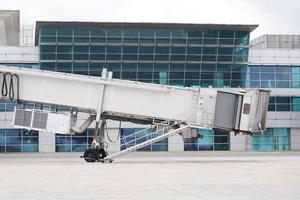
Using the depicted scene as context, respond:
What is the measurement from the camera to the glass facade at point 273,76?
75625 millimetres

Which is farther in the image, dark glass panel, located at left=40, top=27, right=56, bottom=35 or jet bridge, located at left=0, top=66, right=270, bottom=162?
dark glass panel, located at left=40, top=27, right=56, bottom=35

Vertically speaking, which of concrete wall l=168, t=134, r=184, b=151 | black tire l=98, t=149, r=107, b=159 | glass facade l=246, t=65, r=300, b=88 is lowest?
concrete wall l=168, t=134, r=184, b=151

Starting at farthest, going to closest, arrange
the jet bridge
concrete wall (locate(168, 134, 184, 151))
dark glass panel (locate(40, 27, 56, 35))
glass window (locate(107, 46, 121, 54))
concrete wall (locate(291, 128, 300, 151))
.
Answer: concrete wall (locate(291, 128, 300, 151)) → concrete wall (locate(168, 134, 184, 151)) → glass window (locate(107, 46, 121, 54)) → dark glass panel (locate(40, 27, 56, 35)) → the jet bridge

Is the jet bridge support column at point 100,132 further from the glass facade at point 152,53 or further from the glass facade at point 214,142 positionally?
the glass facade at point 214,142

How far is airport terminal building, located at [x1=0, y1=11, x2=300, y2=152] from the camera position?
7000 centimetres

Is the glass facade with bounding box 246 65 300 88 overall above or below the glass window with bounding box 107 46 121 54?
below

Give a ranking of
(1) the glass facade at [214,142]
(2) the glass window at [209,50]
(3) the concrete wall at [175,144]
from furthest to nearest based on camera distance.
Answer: (1) the glass facade at [214,142]
(3) the concrete wall at [175,144]
(2) the glass window at [209,50]

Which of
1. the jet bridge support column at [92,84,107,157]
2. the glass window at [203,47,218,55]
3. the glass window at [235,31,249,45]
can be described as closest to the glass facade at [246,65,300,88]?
the glass window at [235,31,249,45]

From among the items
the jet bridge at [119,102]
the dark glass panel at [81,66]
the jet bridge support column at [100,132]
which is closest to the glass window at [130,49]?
the dark glass panel at [81,66]

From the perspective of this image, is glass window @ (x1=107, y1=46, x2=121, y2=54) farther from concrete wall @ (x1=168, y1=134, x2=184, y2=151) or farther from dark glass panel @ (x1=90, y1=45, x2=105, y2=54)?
concrete wall @ (x1=168, y1=134, x2=184, y2=151)

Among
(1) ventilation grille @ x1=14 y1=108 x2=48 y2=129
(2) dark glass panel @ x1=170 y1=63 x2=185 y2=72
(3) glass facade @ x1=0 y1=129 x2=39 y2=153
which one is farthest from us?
(2) dark glass panel @ x1=170 y1=63 x2=185 y2=72

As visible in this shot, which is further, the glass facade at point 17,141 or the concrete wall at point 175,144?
the concrete wall at point 175,144
